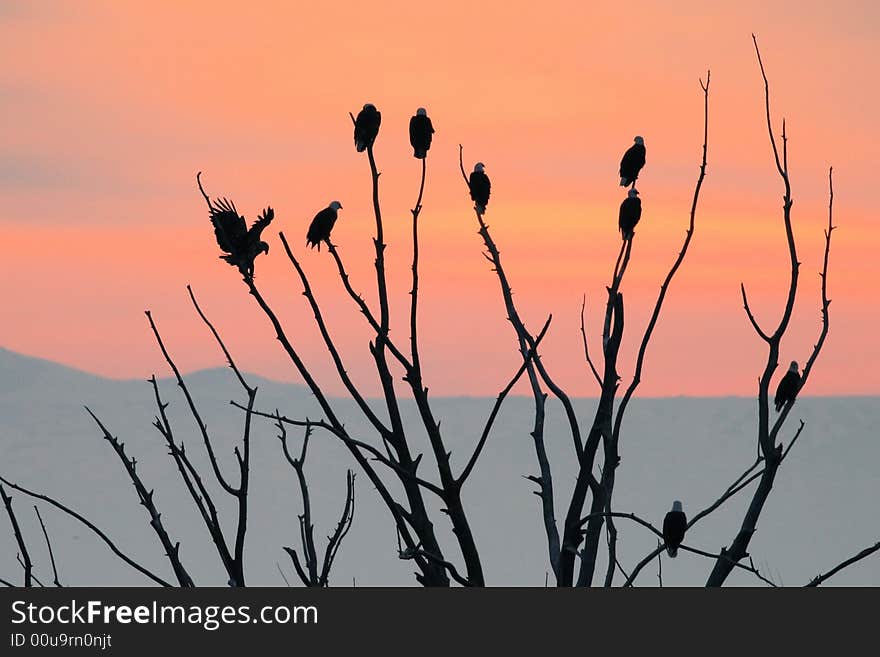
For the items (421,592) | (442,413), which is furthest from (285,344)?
(442,413)

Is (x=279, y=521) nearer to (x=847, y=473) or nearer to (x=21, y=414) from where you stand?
(x=21, y=414)

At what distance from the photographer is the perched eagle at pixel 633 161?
8087mm

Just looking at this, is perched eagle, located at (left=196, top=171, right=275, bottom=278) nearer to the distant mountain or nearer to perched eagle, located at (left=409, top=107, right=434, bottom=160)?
perched eagle, located at (left=409, top=107, right=434, bottom=160)

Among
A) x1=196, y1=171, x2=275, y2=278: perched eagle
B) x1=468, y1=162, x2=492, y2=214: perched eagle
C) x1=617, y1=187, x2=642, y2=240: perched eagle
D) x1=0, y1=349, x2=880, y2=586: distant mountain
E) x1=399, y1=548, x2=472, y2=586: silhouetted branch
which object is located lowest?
x1=399, y1=548, x2=472, y2=586: silhouetted branch

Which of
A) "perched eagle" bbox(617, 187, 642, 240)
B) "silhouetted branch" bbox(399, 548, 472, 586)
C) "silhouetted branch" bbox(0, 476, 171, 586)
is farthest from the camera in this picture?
"perched eagle" bbox(617, 187, 642, 240)

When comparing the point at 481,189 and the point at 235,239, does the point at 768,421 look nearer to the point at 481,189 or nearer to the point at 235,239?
the point at 235,239

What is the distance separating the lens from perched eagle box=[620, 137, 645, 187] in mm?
8087

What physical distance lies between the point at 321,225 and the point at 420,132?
1.10 meters

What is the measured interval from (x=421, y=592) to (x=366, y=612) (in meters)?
0.30

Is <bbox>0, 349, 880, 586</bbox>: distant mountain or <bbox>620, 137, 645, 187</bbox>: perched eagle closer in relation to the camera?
<bbox>620, 137, 645, 187</bbox>: perched eagle

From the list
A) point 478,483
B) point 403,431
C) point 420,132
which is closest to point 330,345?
point 403,431

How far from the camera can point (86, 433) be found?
127 m

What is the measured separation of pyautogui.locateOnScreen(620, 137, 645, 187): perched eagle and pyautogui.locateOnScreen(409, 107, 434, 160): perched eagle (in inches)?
47.5

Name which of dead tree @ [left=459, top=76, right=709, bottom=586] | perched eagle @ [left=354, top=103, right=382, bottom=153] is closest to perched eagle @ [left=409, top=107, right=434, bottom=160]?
perched eagle @ [left=354, top=103, right=382, bottom=153]
